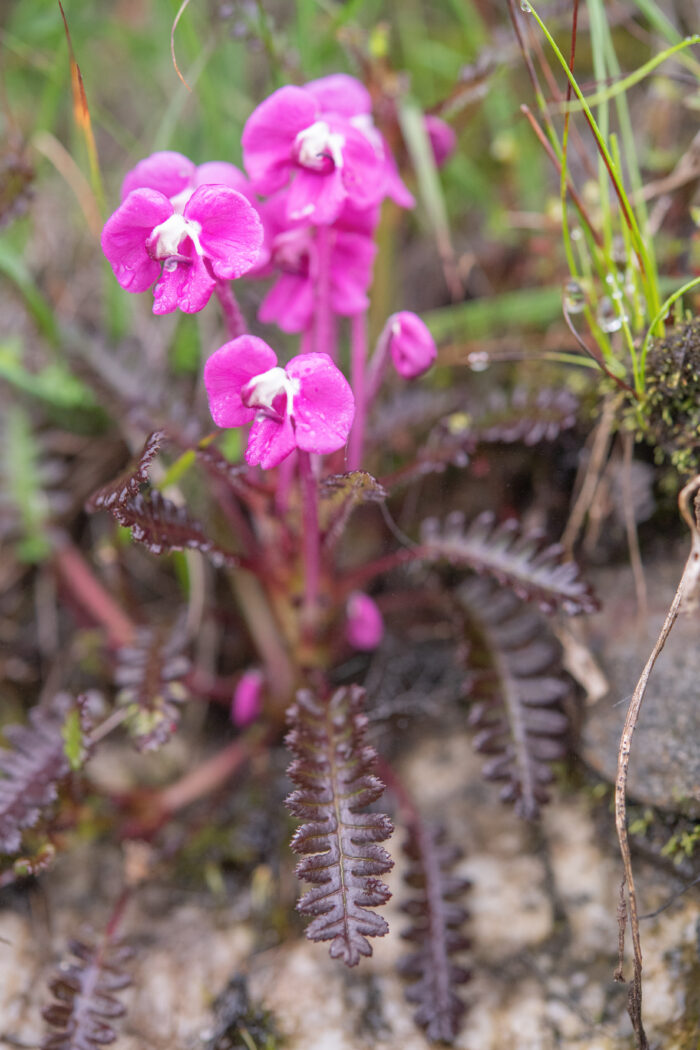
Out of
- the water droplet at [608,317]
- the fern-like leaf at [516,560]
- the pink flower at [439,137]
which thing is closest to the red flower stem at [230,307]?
the fern-like leaf at [516,560]

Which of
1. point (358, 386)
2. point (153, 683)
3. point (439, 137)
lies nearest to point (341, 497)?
point (358, 386)

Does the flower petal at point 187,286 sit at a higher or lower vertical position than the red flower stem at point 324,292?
higher

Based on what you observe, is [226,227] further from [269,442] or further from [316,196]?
[269,442]

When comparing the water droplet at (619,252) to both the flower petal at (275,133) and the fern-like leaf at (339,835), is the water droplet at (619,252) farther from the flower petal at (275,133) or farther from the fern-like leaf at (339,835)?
the fern-like leaf at (339,835)

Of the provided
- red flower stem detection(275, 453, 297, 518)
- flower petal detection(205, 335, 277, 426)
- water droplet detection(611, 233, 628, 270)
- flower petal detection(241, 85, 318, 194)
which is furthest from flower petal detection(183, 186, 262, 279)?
water droplet detection(611, 233, 628, 270)

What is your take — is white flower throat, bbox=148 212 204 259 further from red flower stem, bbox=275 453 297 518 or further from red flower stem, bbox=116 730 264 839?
red flower stem, bbox=116 730 264 839

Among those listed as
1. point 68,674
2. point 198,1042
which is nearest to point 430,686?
point 198,1042
